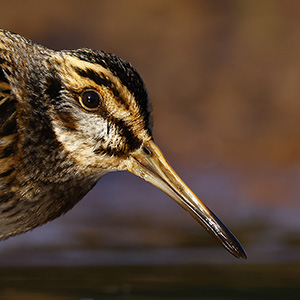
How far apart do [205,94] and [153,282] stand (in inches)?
165

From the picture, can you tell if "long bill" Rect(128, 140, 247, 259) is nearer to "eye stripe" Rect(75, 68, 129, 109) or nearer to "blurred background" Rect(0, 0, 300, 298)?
"eye stripe" Rect(75, 68, 129, 109)

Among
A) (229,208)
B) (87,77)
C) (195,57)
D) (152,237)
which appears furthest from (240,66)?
(87,77)

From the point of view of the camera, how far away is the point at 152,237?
6.21 metres

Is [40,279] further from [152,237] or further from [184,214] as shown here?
[184,214]

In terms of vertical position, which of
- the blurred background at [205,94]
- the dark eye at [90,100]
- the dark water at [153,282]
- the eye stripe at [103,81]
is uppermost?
the blurred background at [205,94]

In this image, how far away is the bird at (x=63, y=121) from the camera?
377 centimetres

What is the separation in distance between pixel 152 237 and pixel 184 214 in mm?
823

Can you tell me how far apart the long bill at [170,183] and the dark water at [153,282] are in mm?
837

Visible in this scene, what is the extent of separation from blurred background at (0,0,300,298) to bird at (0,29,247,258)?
2717 mm

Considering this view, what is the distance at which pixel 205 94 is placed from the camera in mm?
9039

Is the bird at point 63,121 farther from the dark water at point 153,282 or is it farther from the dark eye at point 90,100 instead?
the dark water at point 153,282

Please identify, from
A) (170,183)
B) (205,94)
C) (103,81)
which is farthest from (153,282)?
(205,94)

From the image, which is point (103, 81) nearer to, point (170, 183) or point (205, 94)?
point (170, 183)

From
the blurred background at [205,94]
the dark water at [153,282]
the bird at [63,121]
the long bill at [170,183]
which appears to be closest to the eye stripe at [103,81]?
the bird at [63,121]
